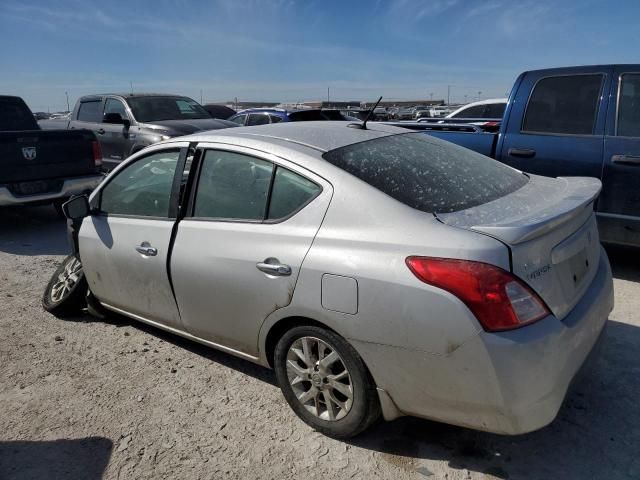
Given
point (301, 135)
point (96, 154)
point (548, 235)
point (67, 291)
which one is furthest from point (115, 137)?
point (548, 235)

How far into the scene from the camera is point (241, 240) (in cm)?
290

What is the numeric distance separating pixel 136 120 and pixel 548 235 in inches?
345

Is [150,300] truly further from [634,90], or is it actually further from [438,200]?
[634,90]

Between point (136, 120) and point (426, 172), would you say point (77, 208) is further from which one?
point (136, 120)

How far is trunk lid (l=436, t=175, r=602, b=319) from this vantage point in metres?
2.22

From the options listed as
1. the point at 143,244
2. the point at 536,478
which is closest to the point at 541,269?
the point at 536,478

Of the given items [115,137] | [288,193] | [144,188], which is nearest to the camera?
[288,193]

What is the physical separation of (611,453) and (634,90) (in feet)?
11.3

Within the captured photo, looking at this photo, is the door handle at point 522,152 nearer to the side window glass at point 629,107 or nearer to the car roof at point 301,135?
the side window glass at point 629,107

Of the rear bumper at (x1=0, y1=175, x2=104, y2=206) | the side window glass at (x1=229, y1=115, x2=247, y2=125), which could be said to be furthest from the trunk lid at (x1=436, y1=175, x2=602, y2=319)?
the side window glass at (x1=229, y1=115, x2=247, y2=125)

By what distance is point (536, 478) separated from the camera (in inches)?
96.2

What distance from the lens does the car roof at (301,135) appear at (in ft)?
9.82

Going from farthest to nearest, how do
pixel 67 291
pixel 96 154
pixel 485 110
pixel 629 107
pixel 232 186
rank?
pixel 485 110 < pixel 96 154 < pixel 629 107 < pixel 67 291 < pixel 232 186

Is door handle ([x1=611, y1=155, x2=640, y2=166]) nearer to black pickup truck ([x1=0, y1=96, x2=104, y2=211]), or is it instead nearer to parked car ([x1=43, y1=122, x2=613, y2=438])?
parked car ([x1=43, y1=122, x2=613, y2=438])
